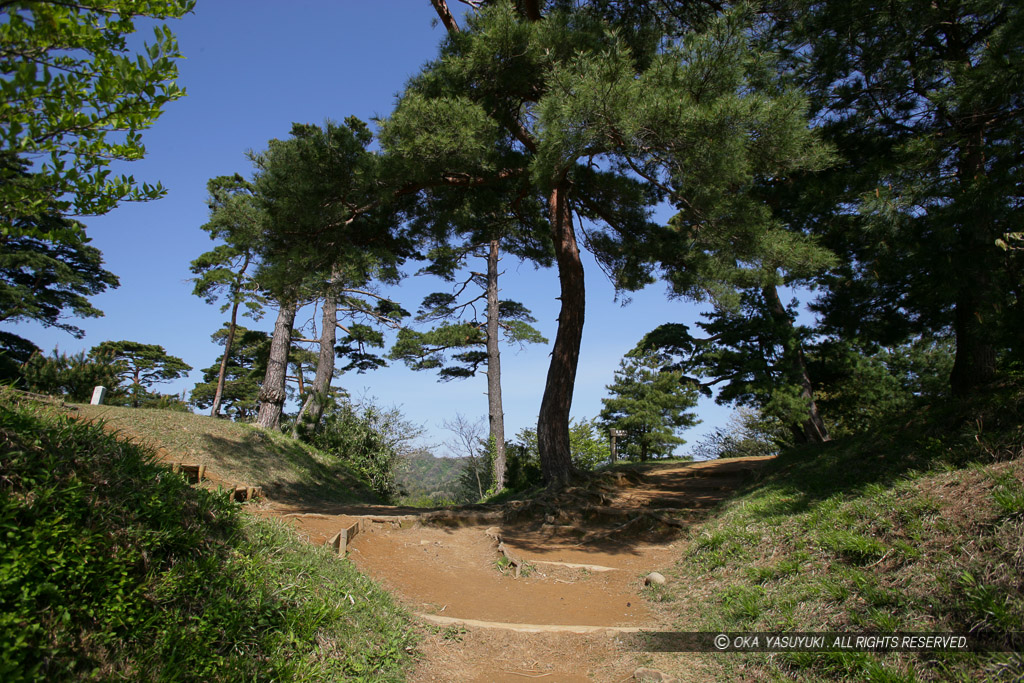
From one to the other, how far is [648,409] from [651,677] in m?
20.6

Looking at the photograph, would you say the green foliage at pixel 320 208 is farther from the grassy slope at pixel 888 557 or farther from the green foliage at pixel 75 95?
the grassy slope at pixel 888 557

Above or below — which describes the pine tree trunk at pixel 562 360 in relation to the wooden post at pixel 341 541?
above

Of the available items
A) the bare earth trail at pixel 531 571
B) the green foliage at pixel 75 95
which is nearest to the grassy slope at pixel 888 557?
the bare earth trail at pixel 531 571

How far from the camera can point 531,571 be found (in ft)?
16.9

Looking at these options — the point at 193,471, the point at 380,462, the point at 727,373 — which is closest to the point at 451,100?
the point at 193,471

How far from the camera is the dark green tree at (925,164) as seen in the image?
422cm

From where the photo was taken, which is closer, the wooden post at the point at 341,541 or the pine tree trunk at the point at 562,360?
the wooden post at the point at 341,541

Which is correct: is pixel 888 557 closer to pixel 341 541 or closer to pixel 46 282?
pixel 341 541

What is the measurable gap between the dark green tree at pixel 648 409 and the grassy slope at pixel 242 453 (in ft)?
45.9

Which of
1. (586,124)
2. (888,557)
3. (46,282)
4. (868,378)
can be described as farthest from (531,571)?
(46,282)

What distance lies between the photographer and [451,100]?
642 centimetres

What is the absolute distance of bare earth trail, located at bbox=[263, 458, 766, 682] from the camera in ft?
11.2

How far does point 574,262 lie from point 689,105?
10.9 ft

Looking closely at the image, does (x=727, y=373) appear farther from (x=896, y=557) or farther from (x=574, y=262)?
(x=896, y=557)
